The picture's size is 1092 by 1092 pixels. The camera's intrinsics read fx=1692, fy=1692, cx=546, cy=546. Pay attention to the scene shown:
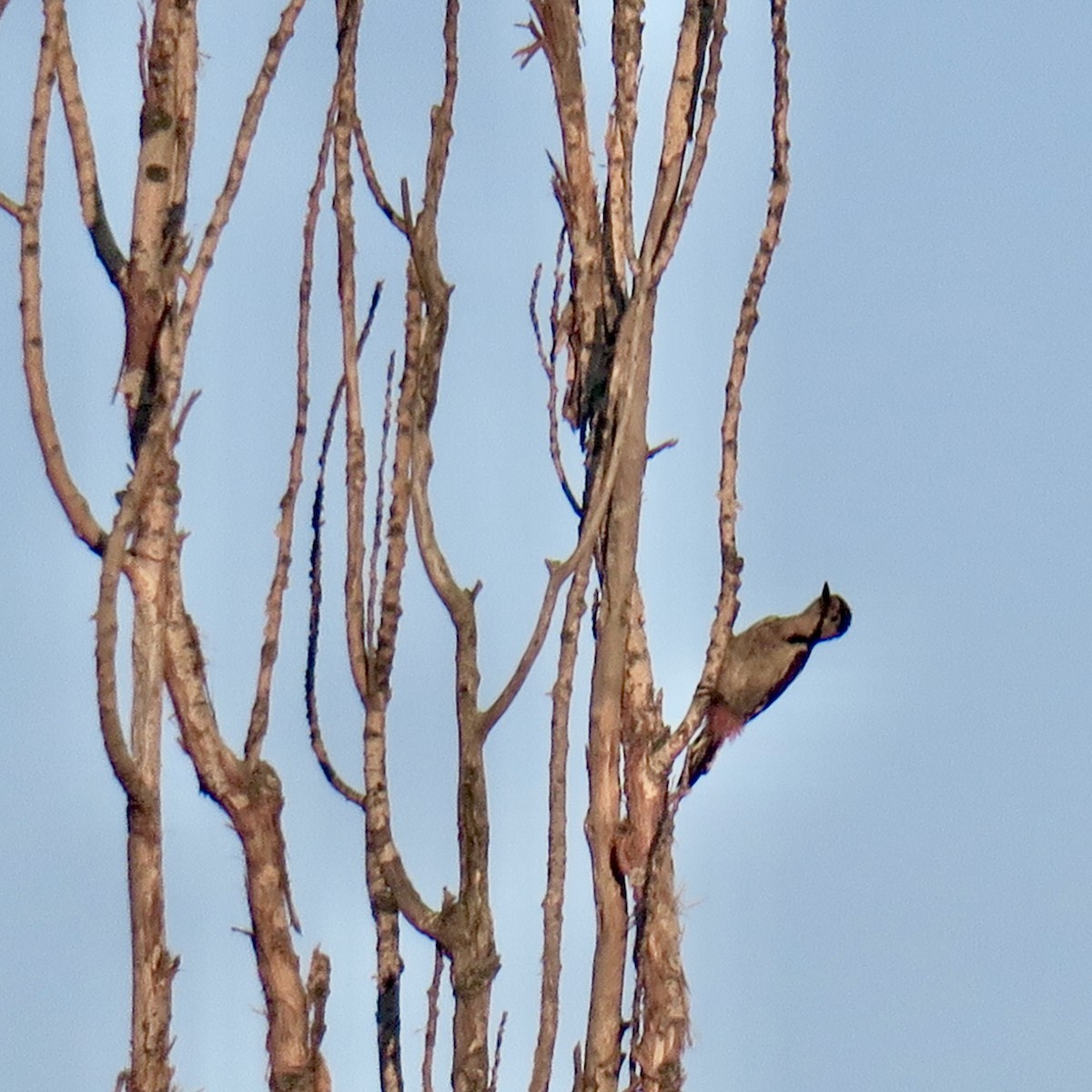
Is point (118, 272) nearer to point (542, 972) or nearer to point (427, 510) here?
point (427, 510)

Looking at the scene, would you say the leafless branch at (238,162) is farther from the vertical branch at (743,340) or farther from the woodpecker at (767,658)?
the woodpecker at (767,658)

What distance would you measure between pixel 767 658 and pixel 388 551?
3406mm

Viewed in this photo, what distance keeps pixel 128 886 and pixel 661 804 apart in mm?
1028

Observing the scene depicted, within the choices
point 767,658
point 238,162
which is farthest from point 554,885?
point 767,658

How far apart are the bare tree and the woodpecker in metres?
2.22

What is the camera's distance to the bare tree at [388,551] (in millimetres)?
2473

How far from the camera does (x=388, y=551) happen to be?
2803 millimetres

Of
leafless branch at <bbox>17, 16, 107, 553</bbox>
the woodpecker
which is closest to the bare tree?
leafless branch at <bbox>17, 16, 107, 553</bbox>

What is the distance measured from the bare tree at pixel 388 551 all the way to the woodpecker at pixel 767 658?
7.28 feet

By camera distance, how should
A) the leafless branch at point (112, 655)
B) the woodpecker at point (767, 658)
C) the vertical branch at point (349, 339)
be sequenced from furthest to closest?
the woodpecker at point (767, 658)
the vertical branch at point (349, 339)
the leafless branch at point (112, 655)

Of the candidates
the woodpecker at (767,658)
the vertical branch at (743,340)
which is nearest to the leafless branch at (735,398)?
the vertical branch at (743,340)

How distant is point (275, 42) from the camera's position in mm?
2754

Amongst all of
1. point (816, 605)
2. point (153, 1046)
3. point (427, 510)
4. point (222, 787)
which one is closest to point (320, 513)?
point (427, 510)

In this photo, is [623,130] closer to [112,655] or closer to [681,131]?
[681,131]
